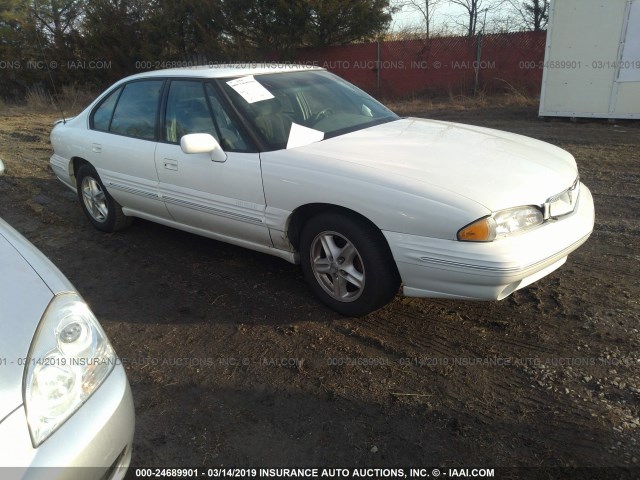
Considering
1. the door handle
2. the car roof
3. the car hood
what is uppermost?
the car roof

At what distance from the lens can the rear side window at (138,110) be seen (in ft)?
13.7

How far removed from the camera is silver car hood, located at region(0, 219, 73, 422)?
5.13ft

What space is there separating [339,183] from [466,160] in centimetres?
79

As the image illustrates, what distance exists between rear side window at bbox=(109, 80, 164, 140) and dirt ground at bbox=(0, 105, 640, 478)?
1092 millimetres

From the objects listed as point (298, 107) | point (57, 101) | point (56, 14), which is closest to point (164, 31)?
point (57, 101)

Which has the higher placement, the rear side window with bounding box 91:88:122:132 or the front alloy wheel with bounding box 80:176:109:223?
the rear side window with bounding box 91:88:122:132

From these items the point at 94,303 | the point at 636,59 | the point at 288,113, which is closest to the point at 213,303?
the point at 94,303

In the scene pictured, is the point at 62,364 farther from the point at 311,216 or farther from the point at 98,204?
the point at 98,204

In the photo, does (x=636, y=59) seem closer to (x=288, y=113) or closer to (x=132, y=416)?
(x=288, y=113)

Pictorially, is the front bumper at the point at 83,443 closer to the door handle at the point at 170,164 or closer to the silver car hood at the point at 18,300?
the silver car hood at the point at 18,300

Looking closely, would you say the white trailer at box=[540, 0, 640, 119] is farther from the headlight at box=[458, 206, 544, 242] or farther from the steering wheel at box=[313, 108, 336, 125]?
Answer: the headlight at box=[458, 206, 544, 242]

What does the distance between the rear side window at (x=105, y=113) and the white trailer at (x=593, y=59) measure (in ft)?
28.8

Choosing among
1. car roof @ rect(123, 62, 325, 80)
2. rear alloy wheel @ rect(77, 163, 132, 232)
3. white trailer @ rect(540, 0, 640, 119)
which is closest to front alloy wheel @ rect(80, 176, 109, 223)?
rear alloy wheel @ rect(77, 163, 132, 232)

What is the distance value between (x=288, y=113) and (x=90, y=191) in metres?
2.51
